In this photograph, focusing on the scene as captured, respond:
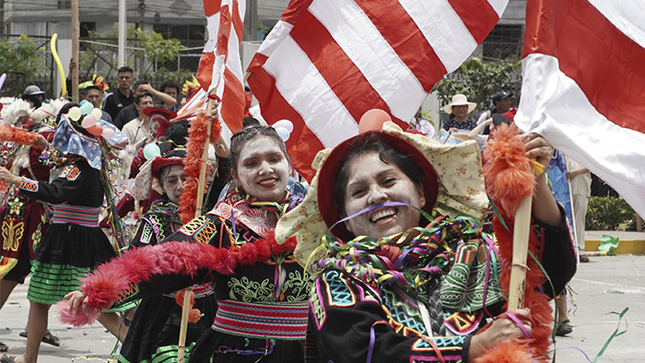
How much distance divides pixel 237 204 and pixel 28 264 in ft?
13.5

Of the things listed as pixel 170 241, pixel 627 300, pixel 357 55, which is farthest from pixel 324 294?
pixel 627 300

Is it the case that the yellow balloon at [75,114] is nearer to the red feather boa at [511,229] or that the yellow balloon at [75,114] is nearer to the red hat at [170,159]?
the red hat at [170,159]

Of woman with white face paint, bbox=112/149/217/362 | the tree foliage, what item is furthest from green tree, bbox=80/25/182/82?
woman with white face paint, bbox=112/149/217/362

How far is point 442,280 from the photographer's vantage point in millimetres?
2631

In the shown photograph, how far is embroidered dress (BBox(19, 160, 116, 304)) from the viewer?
6504mm

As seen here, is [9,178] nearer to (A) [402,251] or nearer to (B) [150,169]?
(B) [150,169]

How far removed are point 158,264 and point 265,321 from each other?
63 cm

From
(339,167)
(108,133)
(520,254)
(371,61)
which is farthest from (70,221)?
(520,254)

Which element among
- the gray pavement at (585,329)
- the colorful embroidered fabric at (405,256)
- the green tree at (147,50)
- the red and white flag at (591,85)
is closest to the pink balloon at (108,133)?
the gray pavement at (585,329)

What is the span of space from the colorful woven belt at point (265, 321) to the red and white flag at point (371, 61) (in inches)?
46.3

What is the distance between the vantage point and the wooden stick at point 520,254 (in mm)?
2301

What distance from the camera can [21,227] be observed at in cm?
750

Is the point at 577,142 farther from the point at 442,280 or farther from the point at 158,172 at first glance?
the point at 158,172

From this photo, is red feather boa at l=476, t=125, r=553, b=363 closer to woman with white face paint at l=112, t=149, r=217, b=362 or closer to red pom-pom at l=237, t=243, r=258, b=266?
red pom-pom at l=237, t=243, r=258, b=266
